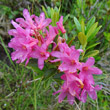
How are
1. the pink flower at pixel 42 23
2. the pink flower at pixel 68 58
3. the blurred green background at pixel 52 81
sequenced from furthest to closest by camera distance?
1. the blurred green background at pixel 52 81
2. the pink flower at pixel 42 23
3. the pink flower at pixel 68 58

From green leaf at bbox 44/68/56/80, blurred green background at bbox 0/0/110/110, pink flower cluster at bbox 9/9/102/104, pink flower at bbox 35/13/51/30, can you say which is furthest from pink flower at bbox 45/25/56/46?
blurred green background at bbox 0/0/110/110

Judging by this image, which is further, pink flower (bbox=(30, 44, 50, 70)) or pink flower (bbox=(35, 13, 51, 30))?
pink flower (bbox=(35, 13, 51, 30))

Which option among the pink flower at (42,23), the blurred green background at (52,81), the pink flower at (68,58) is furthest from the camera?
the blurred green background at (52,81)

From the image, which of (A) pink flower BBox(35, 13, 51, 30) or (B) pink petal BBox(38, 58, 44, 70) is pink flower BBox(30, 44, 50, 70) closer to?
(B) pink petal BBox(38, 58, 44, 70)

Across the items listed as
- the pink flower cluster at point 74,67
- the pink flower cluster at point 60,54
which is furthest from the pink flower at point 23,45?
the pink flower cluster at point 74,67

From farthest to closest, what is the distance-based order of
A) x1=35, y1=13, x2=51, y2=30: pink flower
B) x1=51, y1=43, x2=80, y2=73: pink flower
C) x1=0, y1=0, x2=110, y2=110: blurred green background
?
x1=0, y1=0, x2=110, y2=110: blurred green background < x1=35, y1=13, x2=51, y2=30: pink flower < x1=51, y1=43, x2=80, y2=73: pink flower

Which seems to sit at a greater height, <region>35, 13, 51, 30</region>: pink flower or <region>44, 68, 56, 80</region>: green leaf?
<region>35, 13, 51, 30</region>: pink flower

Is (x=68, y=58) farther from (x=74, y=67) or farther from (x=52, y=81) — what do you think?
(x=52, y=81)

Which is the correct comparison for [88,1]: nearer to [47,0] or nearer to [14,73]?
[47,0]

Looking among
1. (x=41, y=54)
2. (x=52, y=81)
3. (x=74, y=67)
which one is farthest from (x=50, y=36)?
(x=52, y=81)

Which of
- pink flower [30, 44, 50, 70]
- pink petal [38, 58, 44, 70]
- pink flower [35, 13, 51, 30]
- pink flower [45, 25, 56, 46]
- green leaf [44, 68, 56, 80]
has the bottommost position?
green leaf [44, 68, 56, 80]

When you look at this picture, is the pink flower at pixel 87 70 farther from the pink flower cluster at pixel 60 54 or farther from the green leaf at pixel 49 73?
the green leaf at pixel 49 73
